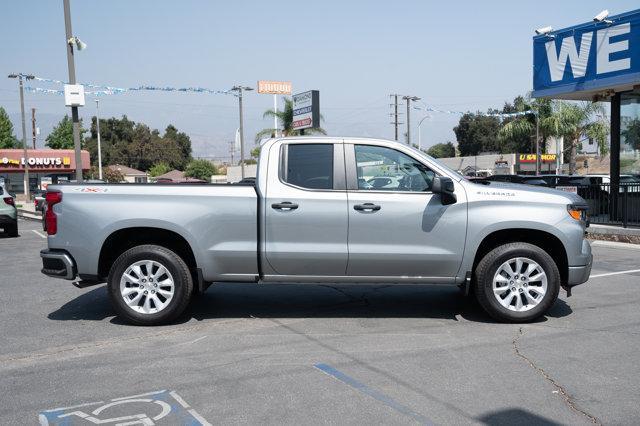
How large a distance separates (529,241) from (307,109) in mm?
28957

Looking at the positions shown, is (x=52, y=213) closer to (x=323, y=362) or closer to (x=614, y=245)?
(x=323, y=362)

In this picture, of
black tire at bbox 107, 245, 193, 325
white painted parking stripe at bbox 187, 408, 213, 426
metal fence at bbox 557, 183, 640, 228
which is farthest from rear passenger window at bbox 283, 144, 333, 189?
metal fence at bbox 557, 183, 640, 228

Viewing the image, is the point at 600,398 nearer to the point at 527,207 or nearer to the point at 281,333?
the point at 527,207

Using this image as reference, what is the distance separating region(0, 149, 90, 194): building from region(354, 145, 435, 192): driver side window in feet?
154

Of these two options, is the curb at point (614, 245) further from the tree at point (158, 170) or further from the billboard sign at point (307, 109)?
the tree at point (158, 170)

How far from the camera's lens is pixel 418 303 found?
7.45 metres

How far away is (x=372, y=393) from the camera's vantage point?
14.5 ft

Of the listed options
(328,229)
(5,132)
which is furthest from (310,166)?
(5,132)

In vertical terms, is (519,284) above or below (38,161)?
below

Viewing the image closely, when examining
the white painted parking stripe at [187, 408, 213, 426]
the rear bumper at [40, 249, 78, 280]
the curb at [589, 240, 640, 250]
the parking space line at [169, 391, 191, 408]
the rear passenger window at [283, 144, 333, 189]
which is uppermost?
the rear passenger window at [283, 144, 333, 189]

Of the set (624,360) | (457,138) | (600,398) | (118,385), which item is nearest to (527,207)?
(624,360)

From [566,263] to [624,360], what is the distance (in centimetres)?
143

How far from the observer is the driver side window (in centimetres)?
630

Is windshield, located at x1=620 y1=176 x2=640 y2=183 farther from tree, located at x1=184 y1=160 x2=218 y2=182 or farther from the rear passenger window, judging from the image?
tree, located at x1=184 y1=160 x2=218 y2=182
